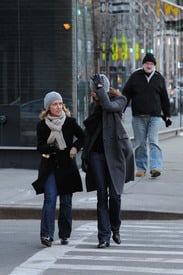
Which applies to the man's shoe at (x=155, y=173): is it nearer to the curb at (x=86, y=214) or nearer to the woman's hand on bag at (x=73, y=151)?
the curb at (x=86, y=214)

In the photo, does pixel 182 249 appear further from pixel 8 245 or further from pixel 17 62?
pixel 17 62

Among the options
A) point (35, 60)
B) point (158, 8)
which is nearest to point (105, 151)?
point (35, 60)

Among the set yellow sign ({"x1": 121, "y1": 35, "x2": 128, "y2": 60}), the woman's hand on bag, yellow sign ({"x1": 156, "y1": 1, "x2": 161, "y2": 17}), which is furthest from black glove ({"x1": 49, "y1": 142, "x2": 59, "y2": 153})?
yellow sign ({"x1": 156, "y1": 1, "x2": 161, "y2": 17})

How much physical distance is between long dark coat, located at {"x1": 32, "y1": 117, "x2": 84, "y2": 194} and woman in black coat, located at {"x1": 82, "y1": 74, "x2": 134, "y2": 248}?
192 mm

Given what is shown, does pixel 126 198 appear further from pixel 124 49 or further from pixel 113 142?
pixel 124 49

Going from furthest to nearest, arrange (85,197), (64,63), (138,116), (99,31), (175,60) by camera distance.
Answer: (175,60) → (99,31) → (64,63) → (138,116) → (85,197)

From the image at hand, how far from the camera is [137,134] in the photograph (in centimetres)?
1224

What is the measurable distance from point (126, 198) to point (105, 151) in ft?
9.82

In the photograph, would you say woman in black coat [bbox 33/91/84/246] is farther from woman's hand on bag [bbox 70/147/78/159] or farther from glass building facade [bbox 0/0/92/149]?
glass building facade [bbox 0/0/92/149]

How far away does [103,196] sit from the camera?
25.5ft

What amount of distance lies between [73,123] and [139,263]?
1.76 m

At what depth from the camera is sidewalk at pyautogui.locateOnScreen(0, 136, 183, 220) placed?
31.9 feet

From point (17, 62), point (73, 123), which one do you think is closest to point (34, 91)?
point (17, 62)

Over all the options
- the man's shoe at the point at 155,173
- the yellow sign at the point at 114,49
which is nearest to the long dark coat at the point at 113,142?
the man's shoe at the point at 155,173
